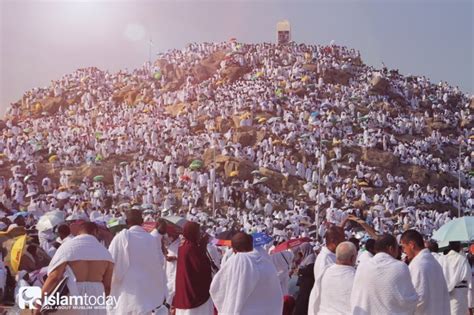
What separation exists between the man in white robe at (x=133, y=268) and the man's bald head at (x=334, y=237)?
1.79 metres

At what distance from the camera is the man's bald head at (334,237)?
6828 millimetres

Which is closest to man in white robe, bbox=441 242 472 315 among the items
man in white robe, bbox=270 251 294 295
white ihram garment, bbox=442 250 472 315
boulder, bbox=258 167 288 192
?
white ihram garment, bbox=442 250 472 315

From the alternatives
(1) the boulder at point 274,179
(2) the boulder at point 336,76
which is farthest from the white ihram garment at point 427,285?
(2) the boulder at point 336,76

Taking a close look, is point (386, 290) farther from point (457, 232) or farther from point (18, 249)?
point (18, 249)

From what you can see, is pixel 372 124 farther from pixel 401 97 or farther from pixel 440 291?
pixel 440 291

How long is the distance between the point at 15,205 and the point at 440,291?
27.9m

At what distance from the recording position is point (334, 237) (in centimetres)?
684

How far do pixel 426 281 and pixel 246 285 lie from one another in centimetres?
140

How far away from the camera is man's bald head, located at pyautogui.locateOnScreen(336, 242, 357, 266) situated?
6215 mm

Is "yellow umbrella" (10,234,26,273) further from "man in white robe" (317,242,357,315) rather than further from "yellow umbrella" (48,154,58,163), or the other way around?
"yellow umbrella" (48,154,58,163)

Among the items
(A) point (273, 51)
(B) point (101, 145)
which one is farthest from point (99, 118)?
(A) point (273, 51)

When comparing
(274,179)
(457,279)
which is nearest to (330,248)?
(457,279)

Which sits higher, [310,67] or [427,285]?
[310,67]

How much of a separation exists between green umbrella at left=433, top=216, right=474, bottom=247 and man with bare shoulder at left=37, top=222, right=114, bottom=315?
519cm
